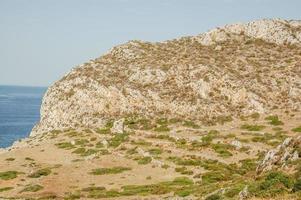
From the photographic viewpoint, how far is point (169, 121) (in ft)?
348

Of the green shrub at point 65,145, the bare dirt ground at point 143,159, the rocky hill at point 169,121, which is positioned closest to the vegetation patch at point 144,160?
the bare dirt ground at point 143,159

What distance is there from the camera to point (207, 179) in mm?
62219

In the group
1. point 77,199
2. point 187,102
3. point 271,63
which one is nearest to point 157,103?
point 187,102

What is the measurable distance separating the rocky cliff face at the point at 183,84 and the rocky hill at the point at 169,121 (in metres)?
0.27

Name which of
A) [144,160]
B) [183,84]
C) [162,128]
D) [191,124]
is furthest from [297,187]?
[183,84]

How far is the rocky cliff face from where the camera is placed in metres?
110

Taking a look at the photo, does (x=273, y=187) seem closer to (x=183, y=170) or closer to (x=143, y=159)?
(x=183, y=170)

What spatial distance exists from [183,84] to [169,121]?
1490 centimetres

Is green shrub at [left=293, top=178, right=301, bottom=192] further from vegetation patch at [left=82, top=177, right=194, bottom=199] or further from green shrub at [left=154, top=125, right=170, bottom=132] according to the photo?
green shrub at [left=154, top=125, right=170, bottom=132]

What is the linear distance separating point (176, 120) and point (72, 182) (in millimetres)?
44285

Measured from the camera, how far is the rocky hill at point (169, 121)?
63.1 m

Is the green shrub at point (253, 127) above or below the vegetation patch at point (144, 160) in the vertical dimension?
above

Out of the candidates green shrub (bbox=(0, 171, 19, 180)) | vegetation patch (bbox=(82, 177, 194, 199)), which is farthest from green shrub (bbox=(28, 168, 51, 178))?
vegetation patch (bbox=(82, 177, 194, 199))

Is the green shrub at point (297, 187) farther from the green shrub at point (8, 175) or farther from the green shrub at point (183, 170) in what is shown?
the green shrub at point (8, 175)
